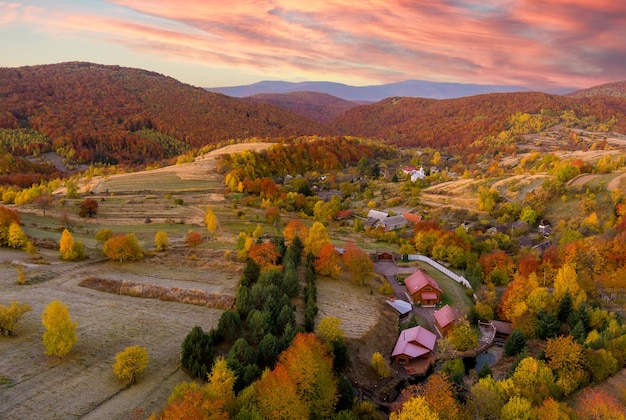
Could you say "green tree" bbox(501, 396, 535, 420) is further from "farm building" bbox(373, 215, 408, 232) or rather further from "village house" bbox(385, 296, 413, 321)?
"farm building" bbox(373, 215, 408, 232)

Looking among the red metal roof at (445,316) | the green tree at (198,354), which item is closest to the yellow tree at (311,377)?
the green tree at (198,354)

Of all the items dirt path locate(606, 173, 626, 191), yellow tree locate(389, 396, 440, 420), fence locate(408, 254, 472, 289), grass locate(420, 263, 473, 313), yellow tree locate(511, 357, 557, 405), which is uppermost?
dirt path locate(606, 173, 626, 191)

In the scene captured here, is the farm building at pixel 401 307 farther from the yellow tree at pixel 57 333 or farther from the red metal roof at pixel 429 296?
the yellow tree at pixel 57 333

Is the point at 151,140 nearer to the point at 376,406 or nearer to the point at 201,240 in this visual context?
the point at 201,240

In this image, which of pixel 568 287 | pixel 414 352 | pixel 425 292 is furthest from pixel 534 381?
pixel 425 292

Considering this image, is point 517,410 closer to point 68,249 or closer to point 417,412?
point 417,412

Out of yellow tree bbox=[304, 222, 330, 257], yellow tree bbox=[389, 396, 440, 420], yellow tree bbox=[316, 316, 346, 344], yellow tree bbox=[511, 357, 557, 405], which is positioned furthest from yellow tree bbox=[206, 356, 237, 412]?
yellow tree bbox=[304, 222, 330, 257]
